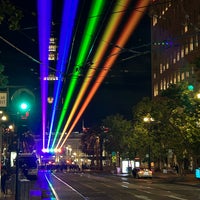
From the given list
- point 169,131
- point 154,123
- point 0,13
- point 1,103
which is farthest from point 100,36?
point 154,123

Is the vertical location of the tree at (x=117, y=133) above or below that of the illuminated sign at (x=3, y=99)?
above

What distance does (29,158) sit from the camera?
54.2 metres

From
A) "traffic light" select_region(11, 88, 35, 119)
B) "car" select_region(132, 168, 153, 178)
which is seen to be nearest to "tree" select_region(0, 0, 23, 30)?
"traffic light" select_region(11, 88, 35, 119)

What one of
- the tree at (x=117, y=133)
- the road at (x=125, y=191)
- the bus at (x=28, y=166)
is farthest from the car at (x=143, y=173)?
the tree at (x=117, y=133)

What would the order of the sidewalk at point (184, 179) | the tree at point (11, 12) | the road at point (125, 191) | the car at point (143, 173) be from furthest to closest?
the car at point (143, 173) → the sidewalk at point (184, 179) → the road at point (125, 191) → the tree at point (11, 12)

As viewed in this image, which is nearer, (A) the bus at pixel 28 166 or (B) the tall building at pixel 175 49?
(A) the bus at pixel 28 166

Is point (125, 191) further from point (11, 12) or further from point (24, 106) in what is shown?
point (11, 12)

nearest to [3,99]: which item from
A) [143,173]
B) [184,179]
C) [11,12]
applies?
[11,12]

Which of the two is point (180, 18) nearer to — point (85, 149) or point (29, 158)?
point (29, 158)

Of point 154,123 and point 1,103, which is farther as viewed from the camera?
point 154,123

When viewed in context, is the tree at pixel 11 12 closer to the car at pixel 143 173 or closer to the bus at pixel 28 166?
the bus at pixel 28 166

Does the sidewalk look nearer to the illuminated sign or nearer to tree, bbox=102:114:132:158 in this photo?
tree, bbox=102:114:132:158

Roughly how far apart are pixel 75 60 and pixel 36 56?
8.90 feet

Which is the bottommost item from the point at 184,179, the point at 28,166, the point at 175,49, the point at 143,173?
the point at 184,179
